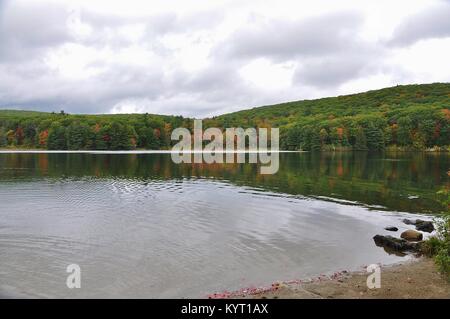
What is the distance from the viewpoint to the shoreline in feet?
61.9

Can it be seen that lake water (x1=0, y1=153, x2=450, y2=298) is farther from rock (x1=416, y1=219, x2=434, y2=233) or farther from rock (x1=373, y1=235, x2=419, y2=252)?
rock (x1=416, y1=219, x2=434, y2=233)

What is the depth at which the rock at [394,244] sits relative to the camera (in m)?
29.3

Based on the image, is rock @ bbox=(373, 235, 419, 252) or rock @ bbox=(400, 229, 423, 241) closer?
rock @ bbox=(373, 235, 419, 252)

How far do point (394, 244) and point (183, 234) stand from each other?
1657 cm

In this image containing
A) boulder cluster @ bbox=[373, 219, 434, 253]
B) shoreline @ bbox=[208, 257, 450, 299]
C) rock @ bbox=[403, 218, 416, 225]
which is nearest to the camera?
shoreline @ bbox=[208, 257, 450, 299]

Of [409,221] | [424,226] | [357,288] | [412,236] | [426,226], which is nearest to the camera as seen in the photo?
[357,288]

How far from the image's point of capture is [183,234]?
33.1 m

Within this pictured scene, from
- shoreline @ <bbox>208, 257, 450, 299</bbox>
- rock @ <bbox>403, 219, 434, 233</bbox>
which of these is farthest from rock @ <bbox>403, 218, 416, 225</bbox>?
shoreline @ <bbox>208, 257, 450, 299</bbox>

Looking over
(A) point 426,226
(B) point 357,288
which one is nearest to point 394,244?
(A) point 426,226

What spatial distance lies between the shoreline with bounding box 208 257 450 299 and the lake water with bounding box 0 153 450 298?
5.32 ft

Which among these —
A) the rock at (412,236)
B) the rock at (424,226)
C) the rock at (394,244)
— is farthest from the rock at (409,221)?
the rock at (394,244)

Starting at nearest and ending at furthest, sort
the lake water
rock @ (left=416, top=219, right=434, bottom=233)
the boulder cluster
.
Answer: the lake water, the boulder cluster, rock @ (left=416, top=219, right=434, bottom=233)

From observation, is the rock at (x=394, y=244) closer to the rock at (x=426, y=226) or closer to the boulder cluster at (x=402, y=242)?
the boulder cluster at (x=402, y=242)

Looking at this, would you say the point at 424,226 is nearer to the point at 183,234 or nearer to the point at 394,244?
the point at 394,244
